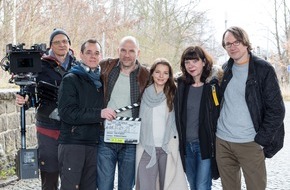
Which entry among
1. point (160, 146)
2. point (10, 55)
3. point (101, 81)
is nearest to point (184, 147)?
point (160, 146)

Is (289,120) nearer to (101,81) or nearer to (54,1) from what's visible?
(54,1)

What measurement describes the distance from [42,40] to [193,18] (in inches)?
517

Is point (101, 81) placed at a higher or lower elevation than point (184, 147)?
higher

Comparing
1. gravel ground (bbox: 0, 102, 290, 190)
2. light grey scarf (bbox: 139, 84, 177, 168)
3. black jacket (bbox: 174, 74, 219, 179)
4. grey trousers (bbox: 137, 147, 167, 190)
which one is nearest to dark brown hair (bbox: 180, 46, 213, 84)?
black jacket (bbox: 174, 74, 219, 179)

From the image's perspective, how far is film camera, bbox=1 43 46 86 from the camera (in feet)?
15.0

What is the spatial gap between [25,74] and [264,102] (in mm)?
2427

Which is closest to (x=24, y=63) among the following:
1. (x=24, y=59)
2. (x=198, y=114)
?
(x=24, y=59)

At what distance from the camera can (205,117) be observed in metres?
4.37

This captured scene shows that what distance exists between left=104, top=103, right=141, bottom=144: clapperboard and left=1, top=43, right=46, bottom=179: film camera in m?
0.81

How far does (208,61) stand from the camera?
453 cm

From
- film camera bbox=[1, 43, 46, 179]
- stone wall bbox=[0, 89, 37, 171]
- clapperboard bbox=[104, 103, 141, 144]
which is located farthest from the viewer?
stone wall bbox=[0, 89, 37, 171]

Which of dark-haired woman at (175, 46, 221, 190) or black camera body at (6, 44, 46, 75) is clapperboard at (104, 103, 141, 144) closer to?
dark-haired woman at (175, 46, 221, 190)

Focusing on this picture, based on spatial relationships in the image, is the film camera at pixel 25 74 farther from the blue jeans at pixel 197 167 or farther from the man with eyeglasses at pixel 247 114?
the man with eyeglasses at pixel 247 114

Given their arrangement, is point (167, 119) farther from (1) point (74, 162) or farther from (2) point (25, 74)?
(2) point (25, 74)
